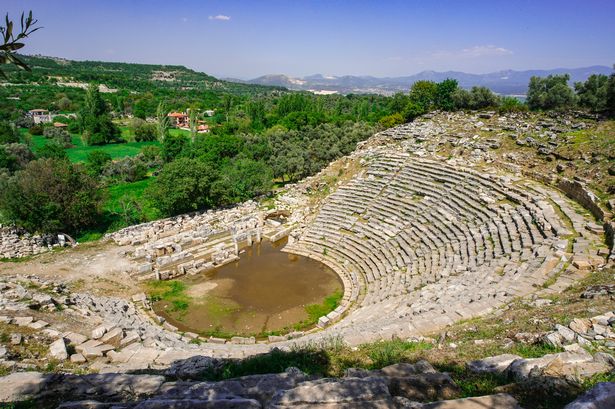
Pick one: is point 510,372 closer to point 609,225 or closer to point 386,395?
point 386,395

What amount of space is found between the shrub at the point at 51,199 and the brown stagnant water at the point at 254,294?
394 inches

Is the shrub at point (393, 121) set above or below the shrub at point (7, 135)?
above

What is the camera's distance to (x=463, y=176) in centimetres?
2041

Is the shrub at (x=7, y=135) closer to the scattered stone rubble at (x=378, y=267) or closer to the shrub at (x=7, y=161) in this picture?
the shrub at (x=7, y=161)

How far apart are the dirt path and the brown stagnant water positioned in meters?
2.63

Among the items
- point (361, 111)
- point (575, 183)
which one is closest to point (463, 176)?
point (575, 183)

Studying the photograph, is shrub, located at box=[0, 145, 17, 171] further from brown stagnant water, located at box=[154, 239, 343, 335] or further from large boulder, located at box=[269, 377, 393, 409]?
large boulder, located at box=[269, 377, 393, 409]

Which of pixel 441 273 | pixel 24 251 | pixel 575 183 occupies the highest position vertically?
pixel 575 183

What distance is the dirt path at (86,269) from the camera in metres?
16.3

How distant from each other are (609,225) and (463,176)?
27.5ft

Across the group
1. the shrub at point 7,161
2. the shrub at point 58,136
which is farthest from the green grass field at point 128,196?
the shrub at point 58,136

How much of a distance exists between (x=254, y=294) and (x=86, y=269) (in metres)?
8.43

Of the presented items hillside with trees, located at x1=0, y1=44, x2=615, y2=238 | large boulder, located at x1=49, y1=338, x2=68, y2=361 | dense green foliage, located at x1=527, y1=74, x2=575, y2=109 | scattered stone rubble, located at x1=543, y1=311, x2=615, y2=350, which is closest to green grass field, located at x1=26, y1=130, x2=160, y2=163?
hillside with trees, located at x1=0, y1=44, x2=615, y2=238

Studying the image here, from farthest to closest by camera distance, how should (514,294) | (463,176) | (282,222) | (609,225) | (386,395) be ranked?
1. (282,222)
2. (463,176)
3. (609,225)
4. (514,294)
5. (386,395)
